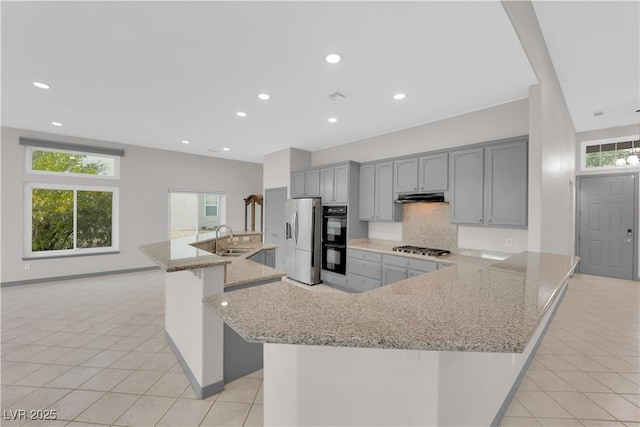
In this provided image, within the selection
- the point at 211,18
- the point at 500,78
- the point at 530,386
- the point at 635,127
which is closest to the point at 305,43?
the point at 211,18

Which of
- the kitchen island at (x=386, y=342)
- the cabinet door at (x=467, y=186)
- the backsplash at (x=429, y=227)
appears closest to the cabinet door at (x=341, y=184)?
the backsplash at (x=429, y=227)

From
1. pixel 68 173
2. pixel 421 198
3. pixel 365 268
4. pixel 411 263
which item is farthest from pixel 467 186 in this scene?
pixel 68 173

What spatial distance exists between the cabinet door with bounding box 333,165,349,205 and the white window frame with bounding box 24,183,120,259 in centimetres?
462

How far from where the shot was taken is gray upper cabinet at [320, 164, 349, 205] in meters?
4.82

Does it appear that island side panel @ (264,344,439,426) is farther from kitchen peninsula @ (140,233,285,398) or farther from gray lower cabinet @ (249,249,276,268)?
gray lower cabinet @ (249,249,276,268)

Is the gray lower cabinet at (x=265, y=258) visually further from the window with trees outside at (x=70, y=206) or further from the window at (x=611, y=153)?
the window at (x=611, y=153)

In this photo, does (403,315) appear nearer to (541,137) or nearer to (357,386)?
(357,386)

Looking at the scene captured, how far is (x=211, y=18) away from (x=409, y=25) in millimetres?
1448

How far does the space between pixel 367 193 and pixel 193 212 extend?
472 centimetres

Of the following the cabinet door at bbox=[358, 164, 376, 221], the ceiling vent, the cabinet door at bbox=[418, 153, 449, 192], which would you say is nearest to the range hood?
the cabinet door at bbox=[418, 153, 449, 192]

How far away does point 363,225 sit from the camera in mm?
4980

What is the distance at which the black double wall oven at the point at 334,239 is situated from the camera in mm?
4832

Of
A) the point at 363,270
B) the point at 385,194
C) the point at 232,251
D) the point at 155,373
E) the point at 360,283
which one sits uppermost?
the point at 385,194

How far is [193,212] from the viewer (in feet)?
23.2
